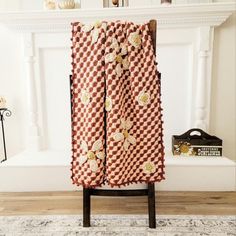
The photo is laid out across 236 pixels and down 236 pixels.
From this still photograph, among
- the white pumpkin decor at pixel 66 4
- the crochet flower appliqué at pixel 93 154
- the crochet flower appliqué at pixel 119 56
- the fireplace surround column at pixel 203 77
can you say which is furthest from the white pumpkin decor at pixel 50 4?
the crochet flower appliqué at pixel 93 154

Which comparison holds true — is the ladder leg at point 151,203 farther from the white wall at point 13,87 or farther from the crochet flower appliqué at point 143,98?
the white wall at point 13,87

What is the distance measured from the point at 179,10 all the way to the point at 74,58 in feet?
3.16

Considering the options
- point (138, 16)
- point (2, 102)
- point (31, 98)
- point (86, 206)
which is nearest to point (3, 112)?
point (2, 102)

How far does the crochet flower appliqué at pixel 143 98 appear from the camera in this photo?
125 cm

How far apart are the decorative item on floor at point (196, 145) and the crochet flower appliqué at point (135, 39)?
91cm

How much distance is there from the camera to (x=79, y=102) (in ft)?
4.13

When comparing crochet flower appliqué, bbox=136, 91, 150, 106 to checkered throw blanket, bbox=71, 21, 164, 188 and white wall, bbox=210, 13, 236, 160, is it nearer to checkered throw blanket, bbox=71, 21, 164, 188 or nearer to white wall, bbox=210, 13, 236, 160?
checkered throw blanket, bbox=71, 21, 164, 188

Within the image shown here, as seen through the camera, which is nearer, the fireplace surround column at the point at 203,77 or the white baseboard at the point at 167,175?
the white baseboard at the point at 167,175

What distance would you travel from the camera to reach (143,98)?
4.12 ft

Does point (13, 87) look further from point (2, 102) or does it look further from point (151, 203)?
point (151, 203)

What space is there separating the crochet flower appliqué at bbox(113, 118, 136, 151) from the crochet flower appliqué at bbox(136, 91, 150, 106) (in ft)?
0.38

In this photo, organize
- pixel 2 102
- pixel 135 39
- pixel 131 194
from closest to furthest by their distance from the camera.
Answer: pixel 135 39, pixel 131 194, pixel 2 102

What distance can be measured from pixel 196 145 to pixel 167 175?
1.09 ft

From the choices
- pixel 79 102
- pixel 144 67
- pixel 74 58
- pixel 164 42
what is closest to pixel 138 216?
pixel 79 102
